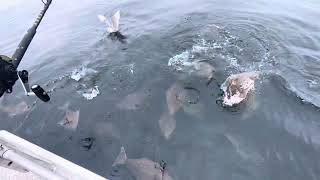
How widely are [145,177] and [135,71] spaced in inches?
131

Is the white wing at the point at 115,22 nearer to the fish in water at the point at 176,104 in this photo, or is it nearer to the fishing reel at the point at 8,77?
the fish in water at the point at 176,104

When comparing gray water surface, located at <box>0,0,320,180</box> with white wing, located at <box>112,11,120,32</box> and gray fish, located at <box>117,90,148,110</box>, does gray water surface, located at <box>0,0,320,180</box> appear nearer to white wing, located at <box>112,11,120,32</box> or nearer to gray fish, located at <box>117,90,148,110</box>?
gray fish, located at <box>117,90,148,110</box>

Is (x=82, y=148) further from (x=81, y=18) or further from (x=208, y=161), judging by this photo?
(x=81, y=18)

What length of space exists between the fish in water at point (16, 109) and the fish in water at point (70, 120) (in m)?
1.08

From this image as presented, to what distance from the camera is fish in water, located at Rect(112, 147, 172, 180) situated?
613 centimetres

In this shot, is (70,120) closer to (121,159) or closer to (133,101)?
(133,101)

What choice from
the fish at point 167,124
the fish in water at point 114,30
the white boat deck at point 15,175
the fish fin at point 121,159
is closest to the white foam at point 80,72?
the fish in water at point 114,30

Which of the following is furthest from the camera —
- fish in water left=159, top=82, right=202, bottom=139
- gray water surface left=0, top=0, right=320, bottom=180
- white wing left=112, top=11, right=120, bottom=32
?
white wing left=112, top=11, right=120, bottom=32

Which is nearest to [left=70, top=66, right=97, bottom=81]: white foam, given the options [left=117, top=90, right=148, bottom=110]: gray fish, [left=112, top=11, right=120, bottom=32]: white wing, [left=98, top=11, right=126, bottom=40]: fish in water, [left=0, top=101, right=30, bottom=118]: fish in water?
[left=0, top=101, right=30, bottom=118]: fish in water

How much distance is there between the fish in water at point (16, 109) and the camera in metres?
8.42

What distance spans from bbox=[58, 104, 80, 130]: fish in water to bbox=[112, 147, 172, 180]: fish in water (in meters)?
1.39

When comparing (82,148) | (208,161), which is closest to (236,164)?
(208,161)

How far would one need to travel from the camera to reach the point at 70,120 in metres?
7.72

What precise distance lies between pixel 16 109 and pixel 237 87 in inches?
181
